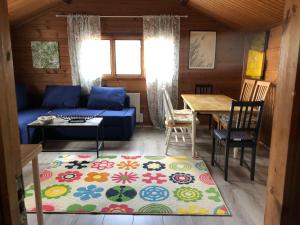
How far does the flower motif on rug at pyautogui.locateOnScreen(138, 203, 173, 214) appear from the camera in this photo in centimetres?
210

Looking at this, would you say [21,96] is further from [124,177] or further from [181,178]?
[181,178]

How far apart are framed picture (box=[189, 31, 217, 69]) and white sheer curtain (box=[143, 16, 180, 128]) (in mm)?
303

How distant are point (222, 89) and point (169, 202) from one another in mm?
3080

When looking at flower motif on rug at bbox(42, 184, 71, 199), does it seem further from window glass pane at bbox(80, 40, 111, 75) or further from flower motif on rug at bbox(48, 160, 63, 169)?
window glass pane at bbox(80, 40, 111, 75)

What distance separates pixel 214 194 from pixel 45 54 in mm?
3929

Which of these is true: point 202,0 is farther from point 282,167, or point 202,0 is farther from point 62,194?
point 282,167

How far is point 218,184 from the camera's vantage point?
8.53ft

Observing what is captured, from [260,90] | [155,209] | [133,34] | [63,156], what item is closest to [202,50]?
[133,34]

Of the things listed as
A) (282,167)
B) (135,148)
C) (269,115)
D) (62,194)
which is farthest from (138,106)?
(282,167)

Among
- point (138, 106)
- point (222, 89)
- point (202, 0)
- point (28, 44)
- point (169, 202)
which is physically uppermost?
point (202, 0)

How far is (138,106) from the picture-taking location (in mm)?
4812

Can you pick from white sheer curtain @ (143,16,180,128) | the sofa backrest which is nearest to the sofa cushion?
the sofa backrest

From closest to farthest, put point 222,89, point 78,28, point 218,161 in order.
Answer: point 218,161, point 78,28, point 222,89

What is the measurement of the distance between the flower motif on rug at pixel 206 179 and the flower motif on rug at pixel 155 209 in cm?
66
